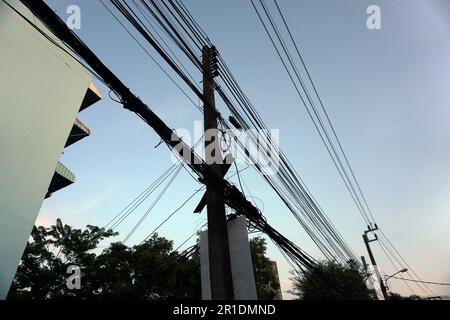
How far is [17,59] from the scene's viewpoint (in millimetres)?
9797

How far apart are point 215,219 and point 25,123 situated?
8.06m

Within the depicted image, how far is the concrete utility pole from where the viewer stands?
460 centimetres

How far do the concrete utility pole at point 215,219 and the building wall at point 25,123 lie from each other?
6.58m

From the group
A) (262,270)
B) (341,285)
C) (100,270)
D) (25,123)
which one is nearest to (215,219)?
(25,123)

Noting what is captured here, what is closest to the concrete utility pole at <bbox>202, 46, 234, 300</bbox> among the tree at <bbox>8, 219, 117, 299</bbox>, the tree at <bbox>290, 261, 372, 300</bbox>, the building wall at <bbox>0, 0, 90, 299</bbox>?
the building wall at <bbox>0, 0, 90, 299</bbox>

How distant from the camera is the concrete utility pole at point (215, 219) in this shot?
181 inches

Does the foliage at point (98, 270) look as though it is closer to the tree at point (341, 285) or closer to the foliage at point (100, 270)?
the foliage at point (100, 270)

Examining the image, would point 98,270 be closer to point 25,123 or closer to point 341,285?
point 25,123

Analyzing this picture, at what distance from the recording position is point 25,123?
31.2 ft

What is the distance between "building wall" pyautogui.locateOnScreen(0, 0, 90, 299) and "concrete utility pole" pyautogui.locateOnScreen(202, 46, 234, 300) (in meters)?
6.58

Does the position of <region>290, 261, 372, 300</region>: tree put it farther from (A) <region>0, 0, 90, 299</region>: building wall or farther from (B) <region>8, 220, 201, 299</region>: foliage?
(A) <region>0, 0, 90, 299</region>: building wall
